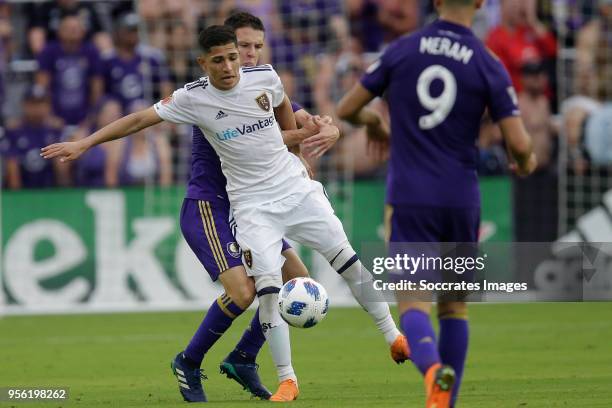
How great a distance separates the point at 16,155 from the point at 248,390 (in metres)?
8.77

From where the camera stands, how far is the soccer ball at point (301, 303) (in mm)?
8461

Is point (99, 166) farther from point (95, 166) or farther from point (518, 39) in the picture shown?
point (518, 39)

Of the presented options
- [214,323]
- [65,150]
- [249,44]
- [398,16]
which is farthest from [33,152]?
[65,150]

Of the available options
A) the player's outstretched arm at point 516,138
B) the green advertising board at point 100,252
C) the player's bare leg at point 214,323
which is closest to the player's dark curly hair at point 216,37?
the player's bare leg at point 214,323

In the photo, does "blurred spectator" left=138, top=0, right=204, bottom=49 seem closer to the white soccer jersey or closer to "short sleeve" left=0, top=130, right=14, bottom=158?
"short sleeve" left=0, top=130, right=14, bottom=158

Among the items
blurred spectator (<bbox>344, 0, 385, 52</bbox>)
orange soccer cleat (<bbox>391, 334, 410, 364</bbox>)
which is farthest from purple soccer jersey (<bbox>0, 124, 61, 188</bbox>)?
orange soccer cleat (<bbox>391, 334, 410, 364</bbox>)

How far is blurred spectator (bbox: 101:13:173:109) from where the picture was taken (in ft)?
58.0

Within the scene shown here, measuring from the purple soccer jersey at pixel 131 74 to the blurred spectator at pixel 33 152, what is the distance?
103 cm

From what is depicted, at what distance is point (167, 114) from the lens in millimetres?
8664

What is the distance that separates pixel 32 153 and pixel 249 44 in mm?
8504

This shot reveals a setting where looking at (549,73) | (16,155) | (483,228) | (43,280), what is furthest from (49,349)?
(549,73)

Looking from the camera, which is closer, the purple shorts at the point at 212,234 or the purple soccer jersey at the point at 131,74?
the purple shorts at the point at 212,234

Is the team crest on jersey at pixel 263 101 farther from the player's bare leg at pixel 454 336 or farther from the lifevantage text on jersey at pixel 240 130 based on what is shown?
the player's bare leg at pixel 454 336

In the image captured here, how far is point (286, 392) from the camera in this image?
8.70 metres
